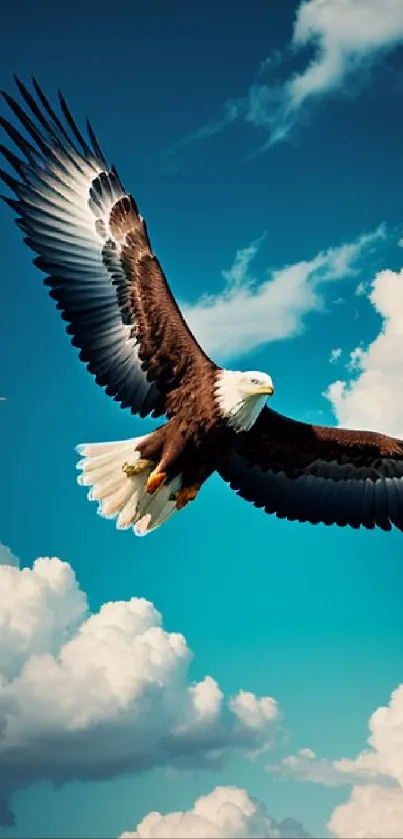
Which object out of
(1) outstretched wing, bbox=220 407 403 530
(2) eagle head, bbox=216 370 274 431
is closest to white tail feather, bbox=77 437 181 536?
(2) eagle head, bbox=216 370 274 431

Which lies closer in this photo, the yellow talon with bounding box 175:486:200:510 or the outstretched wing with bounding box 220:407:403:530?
the yellow talon with bounding box 175:486:200:510

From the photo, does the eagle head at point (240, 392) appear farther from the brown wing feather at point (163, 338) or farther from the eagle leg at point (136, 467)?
the eagle leg at point (136, 467)

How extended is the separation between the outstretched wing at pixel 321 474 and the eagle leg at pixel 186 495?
3.73 ft

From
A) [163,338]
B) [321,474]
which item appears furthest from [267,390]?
[321,474]

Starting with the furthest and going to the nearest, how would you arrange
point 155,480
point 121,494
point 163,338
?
point 121,494 < point 163,338 < point 155,480

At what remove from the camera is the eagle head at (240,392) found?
9523 millimetres

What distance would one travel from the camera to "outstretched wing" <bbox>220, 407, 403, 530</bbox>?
36.8ft

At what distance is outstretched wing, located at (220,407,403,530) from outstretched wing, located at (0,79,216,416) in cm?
146

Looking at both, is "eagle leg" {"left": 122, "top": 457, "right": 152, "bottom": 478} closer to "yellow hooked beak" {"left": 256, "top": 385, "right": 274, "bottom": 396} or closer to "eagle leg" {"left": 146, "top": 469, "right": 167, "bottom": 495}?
"eagle leg" {"left": 146, "top": 469, "right": 167, "bottom": 495}

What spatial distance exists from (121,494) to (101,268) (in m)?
2.20

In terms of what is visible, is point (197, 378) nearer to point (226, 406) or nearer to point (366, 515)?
point (226, 406)

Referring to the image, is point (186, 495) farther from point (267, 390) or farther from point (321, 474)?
point (321, 474)

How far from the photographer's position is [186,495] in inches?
394

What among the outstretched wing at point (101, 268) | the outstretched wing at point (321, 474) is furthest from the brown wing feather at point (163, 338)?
the outstretched wing at point (321, 474)
